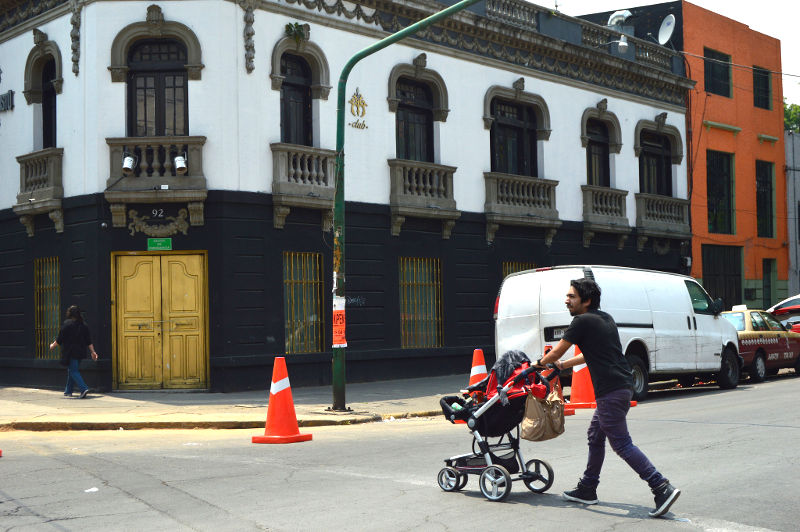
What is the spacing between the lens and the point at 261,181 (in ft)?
62.6

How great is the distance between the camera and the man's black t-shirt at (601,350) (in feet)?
24.9

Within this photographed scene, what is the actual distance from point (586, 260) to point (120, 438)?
17053mm

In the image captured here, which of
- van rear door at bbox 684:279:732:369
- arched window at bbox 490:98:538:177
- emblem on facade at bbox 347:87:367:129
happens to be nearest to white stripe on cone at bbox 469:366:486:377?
van rear door at bbox 684:279:732:369

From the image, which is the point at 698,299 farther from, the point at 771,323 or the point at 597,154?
the point at 597,154

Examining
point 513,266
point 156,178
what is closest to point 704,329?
point 513,266

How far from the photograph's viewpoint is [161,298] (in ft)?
61.2

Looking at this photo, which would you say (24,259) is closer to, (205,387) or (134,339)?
(134,339)

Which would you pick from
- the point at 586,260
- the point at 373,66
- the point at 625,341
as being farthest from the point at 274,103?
the point at 586,260

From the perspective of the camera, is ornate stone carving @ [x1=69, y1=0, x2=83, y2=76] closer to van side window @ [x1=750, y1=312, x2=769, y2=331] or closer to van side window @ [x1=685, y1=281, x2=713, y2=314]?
van side window @ [x1=685, y1=281, x2=713, y2=314]

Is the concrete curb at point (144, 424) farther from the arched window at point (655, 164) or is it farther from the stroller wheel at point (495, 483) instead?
the arched window at point (655, 164)

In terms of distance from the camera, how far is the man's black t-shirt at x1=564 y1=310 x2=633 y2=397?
24.9 ft

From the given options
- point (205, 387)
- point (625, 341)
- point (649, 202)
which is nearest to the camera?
point (625, 341)

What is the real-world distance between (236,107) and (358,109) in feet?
10.4

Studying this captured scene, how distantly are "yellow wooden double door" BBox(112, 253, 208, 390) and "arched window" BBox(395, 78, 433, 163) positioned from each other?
20.0ft
